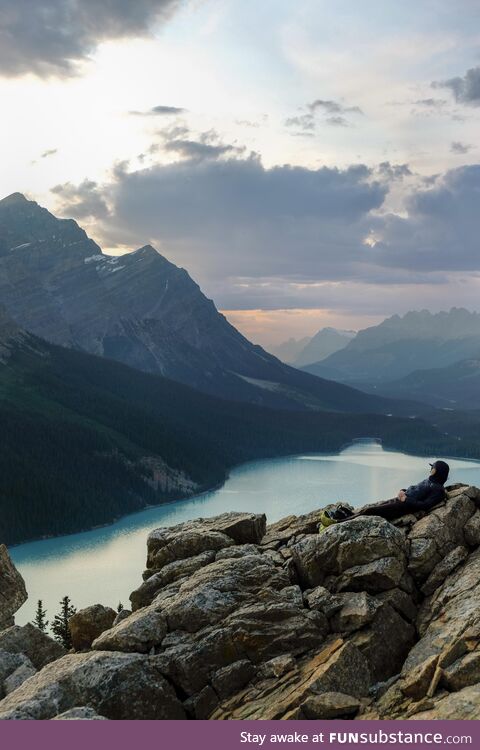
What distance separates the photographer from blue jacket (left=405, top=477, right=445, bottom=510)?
31.2m

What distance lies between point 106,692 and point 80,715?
1968 millimetres

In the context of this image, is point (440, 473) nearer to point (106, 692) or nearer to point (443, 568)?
point (443, 568)

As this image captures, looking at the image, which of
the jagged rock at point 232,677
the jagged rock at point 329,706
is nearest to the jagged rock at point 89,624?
the jagged rock at point 232,677

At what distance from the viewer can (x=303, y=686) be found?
74.4 ft

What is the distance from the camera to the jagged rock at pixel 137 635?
25734 mm

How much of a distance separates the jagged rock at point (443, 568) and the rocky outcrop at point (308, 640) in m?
0.06

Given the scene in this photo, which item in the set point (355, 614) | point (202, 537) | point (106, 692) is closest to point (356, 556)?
point (355, 614)

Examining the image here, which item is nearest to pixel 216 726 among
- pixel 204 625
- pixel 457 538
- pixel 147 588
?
pixel 204 625

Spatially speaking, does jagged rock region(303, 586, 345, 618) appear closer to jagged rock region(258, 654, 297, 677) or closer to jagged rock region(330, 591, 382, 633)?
jagged rock region(330, 591, 382, 633)

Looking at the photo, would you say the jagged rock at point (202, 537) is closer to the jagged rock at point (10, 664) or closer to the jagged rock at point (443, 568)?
the jagged rock at point (10, 664)

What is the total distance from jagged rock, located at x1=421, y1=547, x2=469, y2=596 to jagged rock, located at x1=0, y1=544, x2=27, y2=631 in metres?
30.7

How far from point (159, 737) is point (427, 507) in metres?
15.9

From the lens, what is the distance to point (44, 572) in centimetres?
→ 16538

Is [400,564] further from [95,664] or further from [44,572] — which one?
[44,572]
